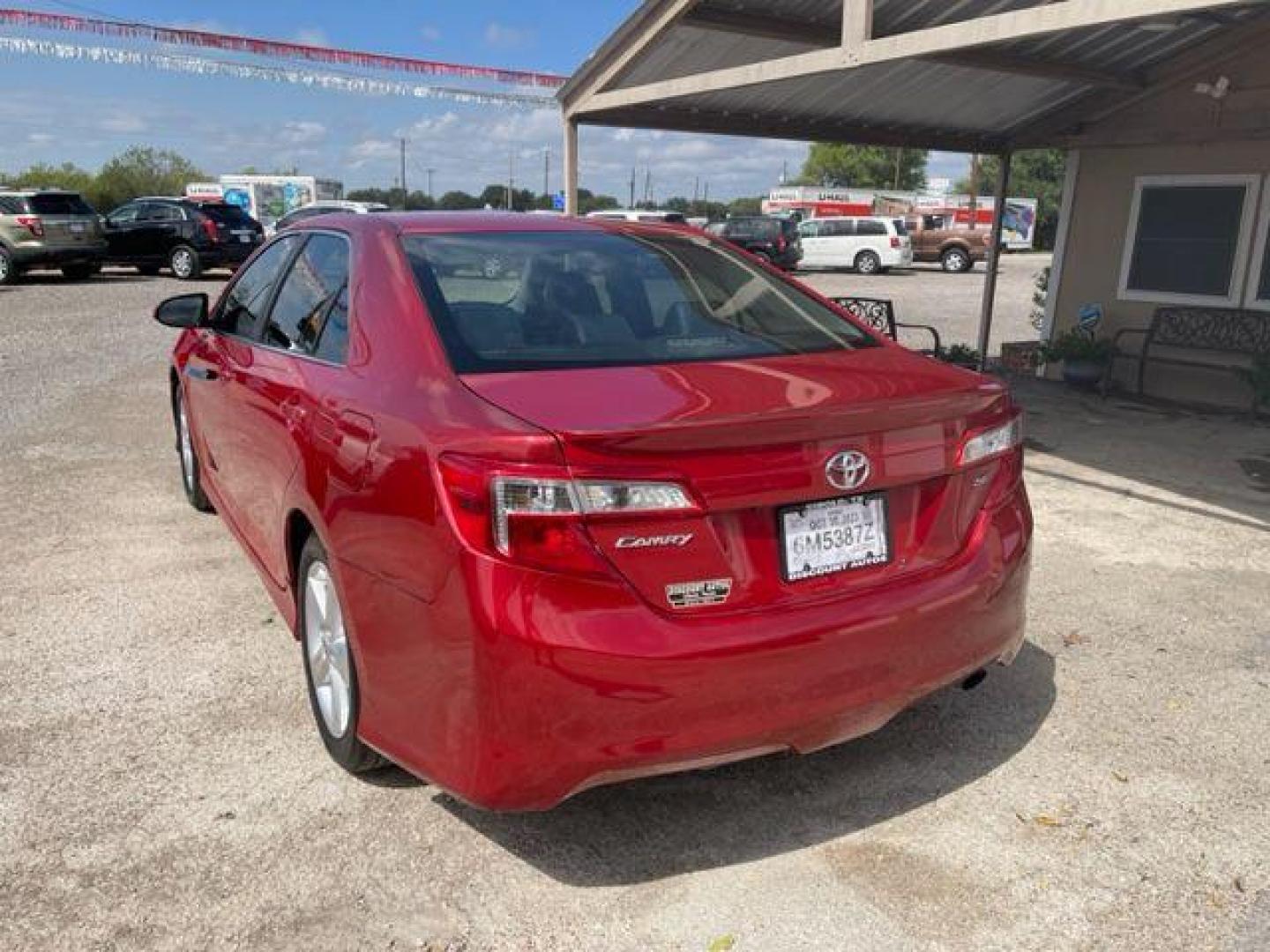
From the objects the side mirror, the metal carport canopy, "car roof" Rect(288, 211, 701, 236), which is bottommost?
the side mirror

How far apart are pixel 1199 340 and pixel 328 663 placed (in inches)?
333

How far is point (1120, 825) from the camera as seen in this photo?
2.70 m

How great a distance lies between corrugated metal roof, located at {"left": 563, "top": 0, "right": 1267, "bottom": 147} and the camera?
7.31 m

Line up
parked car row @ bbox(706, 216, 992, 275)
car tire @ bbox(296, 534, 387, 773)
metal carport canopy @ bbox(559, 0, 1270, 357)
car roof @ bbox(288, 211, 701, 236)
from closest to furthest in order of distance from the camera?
car tire @ bbox(296, 534, 387, 773) < car roof @ bbox(288, 211, 701, 236) < metal carport canopy @ bbox(559, 0, 1270, 357) < parked car row @ bbox(706, 216, 992, 275)

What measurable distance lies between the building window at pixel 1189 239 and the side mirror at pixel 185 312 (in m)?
8.32

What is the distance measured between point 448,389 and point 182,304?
2673 millimetres

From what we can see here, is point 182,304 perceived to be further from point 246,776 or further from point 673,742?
point 673,742

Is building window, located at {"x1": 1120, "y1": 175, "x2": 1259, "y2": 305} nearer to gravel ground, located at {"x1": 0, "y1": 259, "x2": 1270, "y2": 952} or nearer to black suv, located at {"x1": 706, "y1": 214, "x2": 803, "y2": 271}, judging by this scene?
gravel ground, located at {"x1": 0, "y1": 259, "x2": 1270, "y2": 952}

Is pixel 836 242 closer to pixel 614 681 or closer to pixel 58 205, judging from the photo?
pixel 58 205

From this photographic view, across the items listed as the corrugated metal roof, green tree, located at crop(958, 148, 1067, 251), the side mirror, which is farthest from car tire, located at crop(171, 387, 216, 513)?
green tree, located at crop(958, 148, 1067, 251)

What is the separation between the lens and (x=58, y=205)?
18.0 m

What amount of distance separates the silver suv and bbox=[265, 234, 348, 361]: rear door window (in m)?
17.4

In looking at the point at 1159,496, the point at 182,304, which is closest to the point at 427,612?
the point at 182,304

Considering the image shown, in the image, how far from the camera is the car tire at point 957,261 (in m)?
31.6
